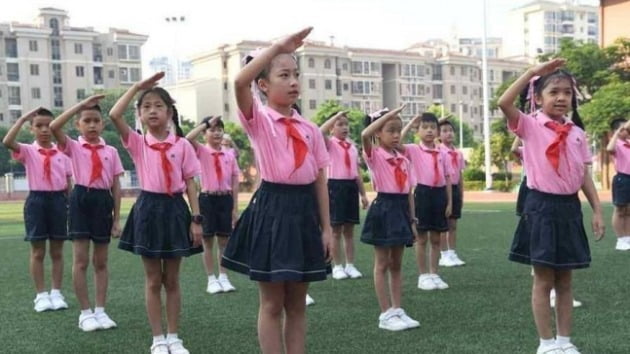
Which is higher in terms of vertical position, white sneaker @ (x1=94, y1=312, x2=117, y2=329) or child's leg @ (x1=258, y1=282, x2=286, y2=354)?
child's leg @ (x1=258, y1=282, x2=286, y2=354)

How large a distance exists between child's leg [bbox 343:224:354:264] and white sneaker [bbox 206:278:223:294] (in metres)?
1.58

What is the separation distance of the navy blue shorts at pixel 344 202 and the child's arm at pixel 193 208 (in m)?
3.17

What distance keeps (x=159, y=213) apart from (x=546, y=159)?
2499 mm

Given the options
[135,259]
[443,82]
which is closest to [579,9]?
[443,82]

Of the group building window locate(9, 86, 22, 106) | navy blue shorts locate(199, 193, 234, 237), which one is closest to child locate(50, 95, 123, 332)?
navy blue shorts locate(199, 193, 234, 237)

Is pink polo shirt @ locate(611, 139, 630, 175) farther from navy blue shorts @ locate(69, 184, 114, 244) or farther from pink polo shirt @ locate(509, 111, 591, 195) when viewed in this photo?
navy blue shorts @ locate(69, 184, 114, 244)

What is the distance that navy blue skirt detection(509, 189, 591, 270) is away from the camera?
402cm

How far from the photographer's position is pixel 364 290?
21.9ft

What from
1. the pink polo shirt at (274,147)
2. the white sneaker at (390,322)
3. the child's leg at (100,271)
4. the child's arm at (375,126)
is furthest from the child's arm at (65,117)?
the white sneaker at (390,322)

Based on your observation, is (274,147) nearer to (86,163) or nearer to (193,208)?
(193,208)

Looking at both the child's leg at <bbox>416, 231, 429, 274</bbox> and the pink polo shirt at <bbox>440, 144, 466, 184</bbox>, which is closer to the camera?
the child's leg at <bbox>416, 231, 429, 274</bbox>

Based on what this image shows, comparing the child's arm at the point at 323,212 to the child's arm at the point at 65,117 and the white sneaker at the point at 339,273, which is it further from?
the white sneaker at the point at 339,273

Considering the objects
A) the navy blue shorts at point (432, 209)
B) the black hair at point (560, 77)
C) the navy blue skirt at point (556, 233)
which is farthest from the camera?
the navy blue shorts at point (432, 209)

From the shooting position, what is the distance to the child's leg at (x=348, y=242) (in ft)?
25.1
